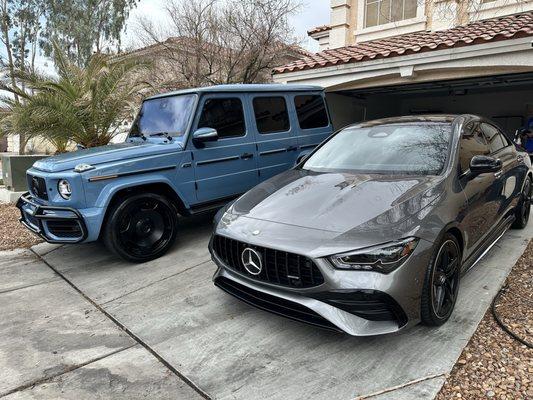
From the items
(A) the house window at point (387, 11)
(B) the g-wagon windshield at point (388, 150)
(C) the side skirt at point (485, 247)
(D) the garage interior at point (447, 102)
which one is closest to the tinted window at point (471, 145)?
(B) the g-wagon windshield at point (388, 150)

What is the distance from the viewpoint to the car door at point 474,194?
10.9 feet

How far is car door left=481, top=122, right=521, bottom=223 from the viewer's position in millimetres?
4105

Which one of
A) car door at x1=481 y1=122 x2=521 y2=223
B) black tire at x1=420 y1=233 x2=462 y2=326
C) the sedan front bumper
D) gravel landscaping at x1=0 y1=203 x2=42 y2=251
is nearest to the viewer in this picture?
the sedan front bumper

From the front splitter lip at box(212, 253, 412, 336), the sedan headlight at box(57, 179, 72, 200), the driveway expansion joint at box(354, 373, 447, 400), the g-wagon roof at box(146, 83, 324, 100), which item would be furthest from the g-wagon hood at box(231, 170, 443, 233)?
the g-wagon roof at box(146, 83, 324, 100)

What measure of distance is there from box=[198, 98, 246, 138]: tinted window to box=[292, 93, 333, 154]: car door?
109 centimetres

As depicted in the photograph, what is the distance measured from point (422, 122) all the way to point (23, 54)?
29098 millimetres

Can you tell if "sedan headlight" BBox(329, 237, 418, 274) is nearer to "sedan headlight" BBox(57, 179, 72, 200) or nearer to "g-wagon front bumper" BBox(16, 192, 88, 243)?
"g-wagon front bumper" BBox(16, 192, 88, 243)

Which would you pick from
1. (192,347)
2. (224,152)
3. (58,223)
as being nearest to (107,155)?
(58,223)

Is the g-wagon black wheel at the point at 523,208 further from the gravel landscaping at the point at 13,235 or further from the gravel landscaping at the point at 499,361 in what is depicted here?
the gravel landscaping at the point at 13,235

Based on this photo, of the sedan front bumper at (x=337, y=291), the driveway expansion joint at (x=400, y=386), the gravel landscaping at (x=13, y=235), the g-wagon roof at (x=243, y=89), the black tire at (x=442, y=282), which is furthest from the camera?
the gravel landscaping at (x=13, y=235)

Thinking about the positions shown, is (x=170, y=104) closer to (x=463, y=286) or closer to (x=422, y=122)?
(x=422, y=122)

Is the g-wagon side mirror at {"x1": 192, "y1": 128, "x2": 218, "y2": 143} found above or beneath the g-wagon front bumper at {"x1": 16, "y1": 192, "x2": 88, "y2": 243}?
above

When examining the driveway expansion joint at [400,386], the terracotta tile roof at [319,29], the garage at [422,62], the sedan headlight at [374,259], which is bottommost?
the driveway expansion joint at [400,386]

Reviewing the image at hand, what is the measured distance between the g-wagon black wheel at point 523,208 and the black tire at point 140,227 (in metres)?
4.36
